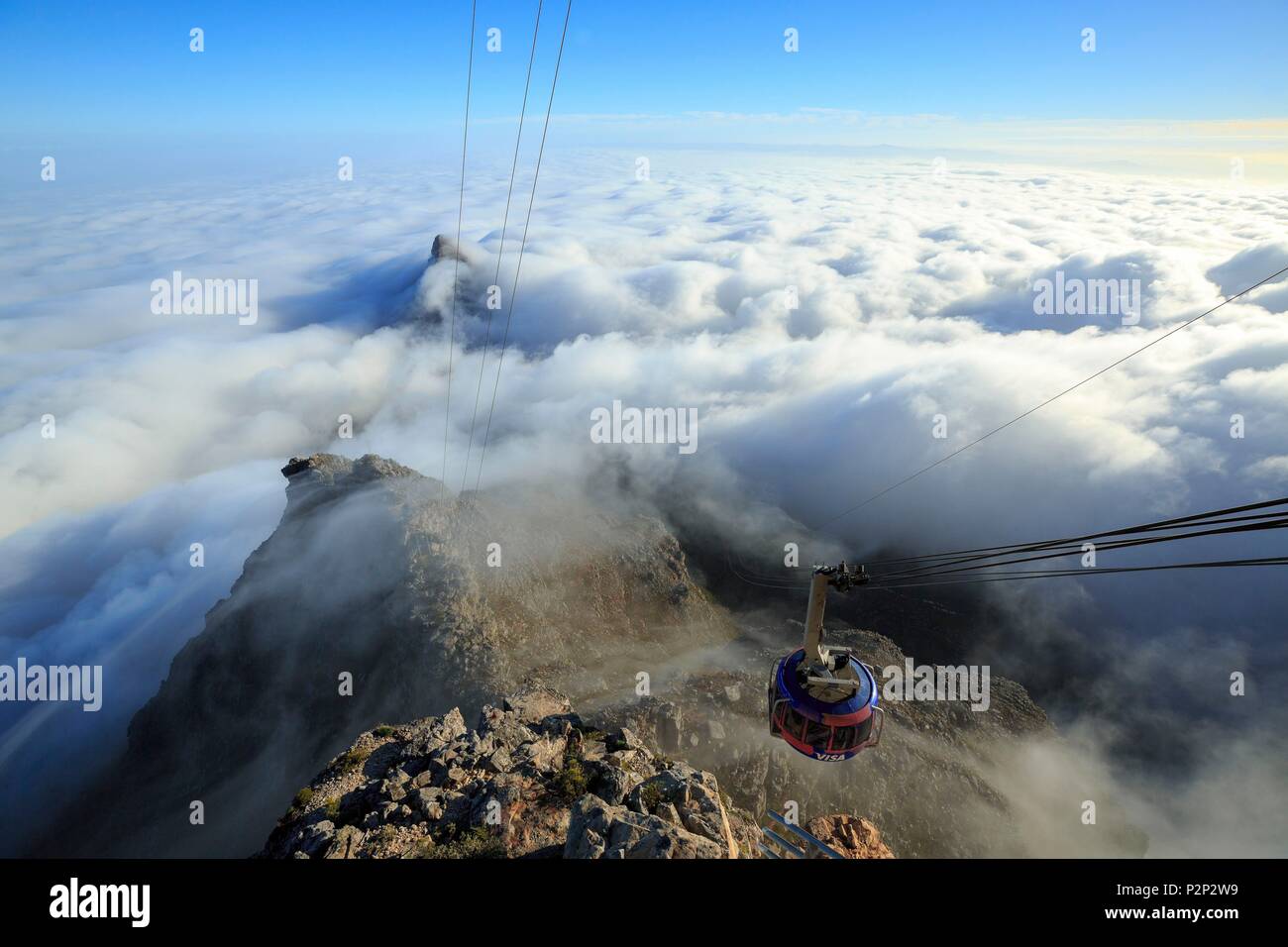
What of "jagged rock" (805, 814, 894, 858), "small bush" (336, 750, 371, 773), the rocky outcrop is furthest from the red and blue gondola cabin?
"small bush" (336, 750, 371, 773)

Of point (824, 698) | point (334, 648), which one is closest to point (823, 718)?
point (824, 698)

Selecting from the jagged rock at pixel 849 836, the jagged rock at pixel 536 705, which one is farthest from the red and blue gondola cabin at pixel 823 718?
the jagged rock at pixel 536 705

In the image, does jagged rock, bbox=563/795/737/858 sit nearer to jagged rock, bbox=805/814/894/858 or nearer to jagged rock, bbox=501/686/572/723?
jagged rock, bbox=805/814/894/858

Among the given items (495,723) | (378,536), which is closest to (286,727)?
(378,536)

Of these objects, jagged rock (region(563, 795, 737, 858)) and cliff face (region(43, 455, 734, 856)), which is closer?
jagged rock (region(563, 795, 737, 858))

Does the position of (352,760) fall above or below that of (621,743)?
above

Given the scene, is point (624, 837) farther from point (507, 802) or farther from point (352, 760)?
point (352, 760)
